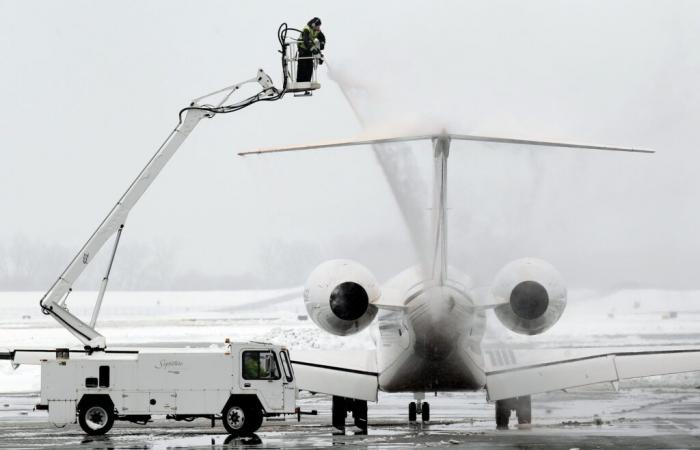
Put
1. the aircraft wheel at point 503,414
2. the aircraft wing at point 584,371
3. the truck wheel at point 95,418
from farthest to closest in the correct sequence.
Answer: the aircraft wheel at point 503,414 → the aircraft wing at point 584,371 → the truck wheel at point 95,418

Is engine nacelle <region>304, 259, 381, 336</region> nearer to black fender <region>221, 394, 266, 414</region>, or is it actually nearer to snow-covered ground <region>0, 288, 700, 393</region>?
black fender <region>221, 394, 266, 414</region>

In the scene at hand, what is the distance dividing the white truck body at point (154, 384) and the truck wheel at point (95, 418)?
0.34ft

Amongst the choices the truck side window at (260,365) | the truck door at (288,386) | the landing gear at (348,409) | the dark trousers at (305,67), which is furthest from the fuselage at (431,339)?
the dark trousers at (305,67)

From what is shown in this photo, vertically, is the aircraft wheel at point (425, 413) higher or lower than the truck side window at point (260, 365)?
lower

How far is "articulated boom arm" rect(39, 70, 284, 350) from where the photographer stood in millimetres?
22234

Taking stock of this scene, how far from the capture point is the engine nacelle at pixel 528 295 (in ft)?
68.3

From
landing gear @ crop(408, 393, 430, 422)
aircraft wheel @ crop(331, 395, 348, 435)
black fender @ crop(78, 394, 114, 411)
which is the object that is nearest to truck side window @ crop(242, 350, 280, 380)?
aircraft wheel @ crop(331, 395, 348, 435)

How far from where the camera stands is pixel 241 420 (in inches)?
870

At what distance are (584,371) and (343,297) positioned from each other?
16.8 ft

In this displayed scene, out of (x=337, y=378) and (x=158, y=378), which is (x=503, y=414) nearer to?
(x=337, y=378)

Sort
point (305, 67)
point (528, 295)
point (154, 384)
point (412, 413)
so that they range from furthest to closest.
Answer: point (412, 413) → point (154, 384) → point (305, 67) → point (528, 295)

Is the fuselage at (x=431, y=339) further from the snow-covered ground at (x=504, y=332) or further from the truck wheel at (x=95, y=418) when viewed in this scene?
the truck wheel at (x=95, y=418)

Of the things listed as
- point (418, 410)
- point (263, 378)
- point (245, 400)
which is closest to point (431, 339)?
point (263, 378)

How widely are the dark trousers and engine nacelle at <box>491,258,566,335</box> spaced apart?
5.07 m
